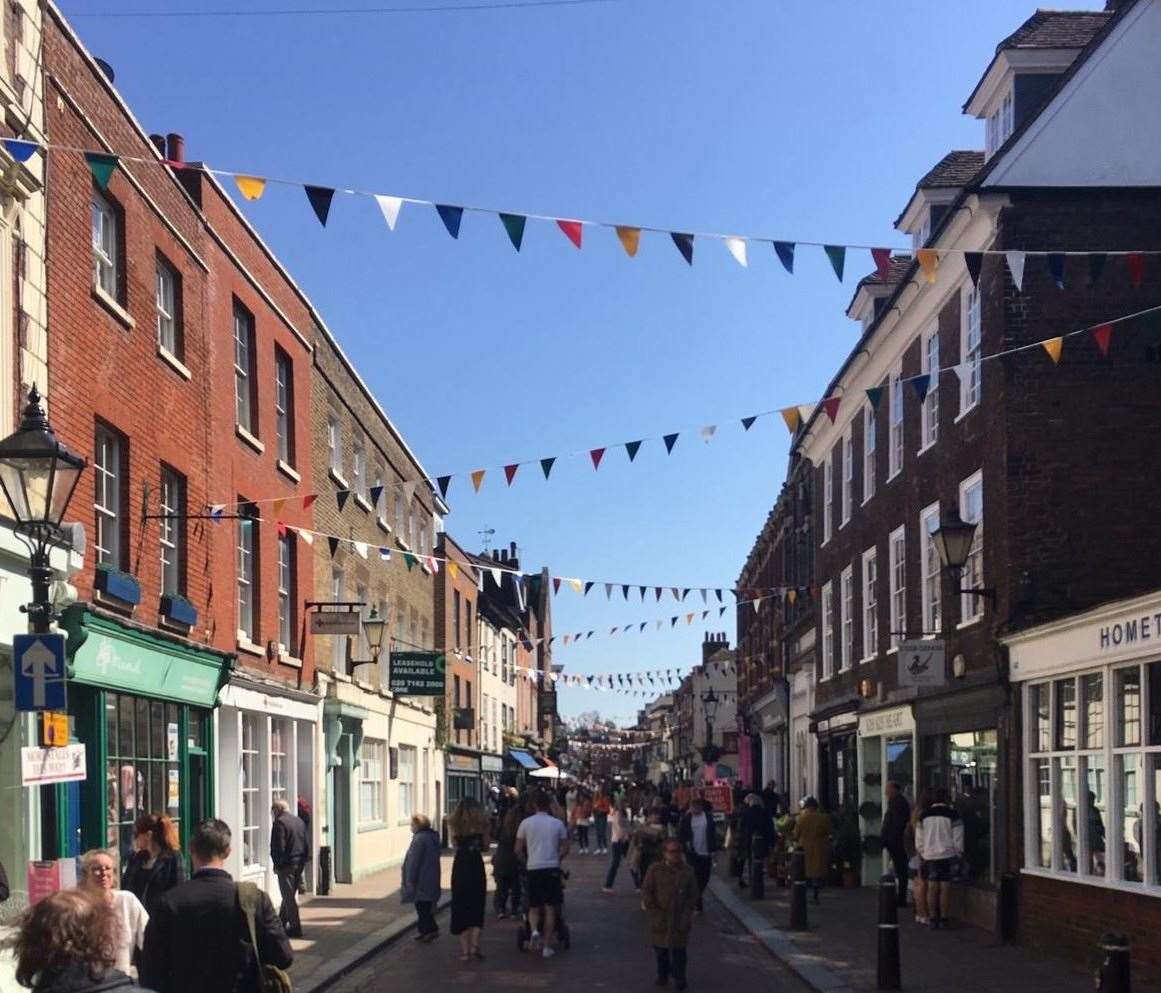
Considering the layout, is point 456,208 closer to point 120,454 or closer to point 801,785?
point 120,454

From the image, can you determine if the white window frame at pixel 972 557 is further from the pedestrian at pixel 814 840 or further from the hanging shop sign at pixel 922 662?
the pedestrian at pixel 814 840

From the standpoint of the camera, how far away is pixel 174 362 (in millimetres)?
18344

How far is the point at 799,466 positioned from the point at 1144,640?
2532 cm

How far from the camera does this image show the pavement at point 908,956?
46.8 ft

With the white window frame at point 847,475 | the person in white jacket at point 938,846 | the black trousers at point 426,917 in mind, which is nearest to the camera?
the black trousers at point 426,917

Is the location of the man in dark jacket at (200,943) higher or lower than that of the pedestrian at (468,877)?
higher

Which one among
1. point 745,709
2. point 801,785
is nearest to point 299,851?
point 801,785

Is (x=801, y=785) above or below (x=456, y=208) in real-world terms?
below

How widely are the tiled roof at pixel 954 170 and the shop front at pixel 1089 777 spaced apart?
9287 millimetres

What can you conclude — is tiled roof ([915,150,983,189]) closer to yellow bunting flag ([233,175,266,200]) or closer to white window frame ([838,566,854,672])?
white window frame ([838,566,854,672])

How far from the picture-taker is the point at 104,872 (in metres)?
8.25

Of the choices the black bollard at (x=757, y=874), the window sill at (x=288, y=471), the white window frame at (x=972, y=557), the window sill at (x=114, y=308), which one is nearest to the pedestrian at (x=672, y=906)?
the white window frame at (x=972, y=557)

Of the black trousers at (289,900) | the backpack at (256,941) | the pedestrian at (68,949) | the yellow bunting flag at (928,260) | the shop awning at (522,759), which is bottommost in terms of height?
the shop awning at (522,759)

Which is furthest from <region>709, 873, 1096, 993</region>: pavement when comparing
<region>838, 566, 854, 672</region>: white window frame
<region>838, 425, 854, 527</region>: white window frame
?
<region>838, 425, 854, 527</region>: white window frame
